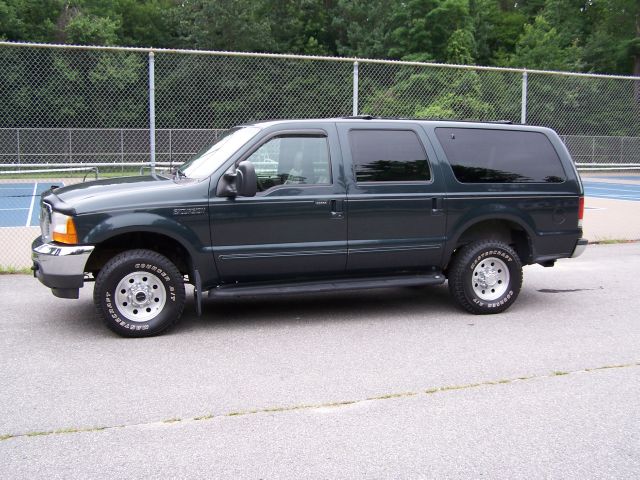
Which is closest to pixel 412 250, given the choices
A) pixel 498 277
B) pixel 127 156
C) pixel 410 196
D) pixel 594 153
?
pixel 410 196

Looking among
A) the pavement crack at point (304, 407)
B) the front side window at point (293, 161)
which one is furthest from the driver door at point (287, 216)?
the pavement crack at point (304, 407)

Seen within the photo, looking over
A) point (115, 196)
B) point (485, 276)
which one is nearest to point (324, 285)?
point (485, 276)

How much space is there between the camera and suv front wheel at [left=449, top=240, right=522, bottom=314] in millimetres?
7348

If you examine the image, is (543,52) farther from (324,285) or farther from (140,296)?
(140,296)

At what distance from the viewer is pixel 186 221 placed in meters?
6.39

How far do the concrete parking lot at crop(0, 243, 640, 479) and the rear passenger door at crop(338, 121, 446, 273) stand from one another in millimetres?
705

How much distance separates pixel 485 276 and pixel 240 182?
113 inches

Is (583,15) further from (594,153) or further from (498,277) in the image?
(498,277)

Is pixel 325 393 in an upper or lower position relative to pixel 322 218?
lower

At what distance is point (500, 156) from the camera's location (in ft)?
24.8

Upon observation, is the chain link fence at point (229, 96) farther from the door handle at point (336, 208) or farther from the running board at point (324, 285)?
the door handle at point (336, 208)

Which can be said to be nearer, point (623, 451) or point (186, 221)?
point (623, 451)

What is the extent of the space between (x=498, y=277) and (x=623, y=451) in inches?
137

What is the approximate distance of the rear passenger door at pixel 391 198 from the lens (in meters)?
6.94
